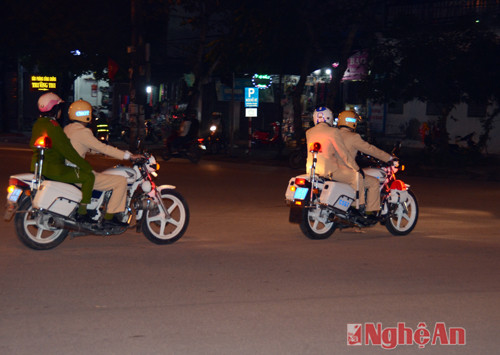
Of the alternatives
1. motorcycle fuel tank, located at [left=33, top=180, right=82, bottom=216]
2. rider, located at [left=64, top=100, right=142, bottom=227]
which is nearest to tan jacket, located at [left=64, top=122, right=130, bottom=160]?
rider, located at [left=64, top=100, right=142, bottom=227]

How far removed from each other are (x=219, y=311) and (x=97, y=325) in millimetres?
1049

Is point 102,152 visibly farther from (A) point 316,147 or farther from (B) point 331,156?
(B) point 331,156

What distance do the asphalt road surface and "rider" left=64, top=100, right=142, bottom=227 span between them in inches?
20.1

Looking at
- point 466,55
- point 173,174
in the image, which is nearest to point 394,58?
point 466,55

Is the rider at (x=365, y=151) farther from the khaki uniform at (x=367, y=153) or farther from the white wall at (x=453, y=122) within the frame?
the white wall at (x=453, y=122)

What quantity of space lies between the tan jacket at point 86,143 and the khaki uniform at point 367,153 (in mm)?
3007

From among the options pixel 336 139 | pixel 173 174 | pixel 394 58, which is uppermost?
pixel 394 58

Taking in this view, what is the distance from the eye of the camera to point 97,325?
6141 millimetres

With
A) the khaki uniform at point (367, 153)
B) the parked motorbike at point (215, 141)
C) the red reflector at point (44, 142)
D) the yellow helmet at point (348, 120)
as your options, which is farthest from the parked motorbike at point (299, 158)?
the red reflector at point (44, 142)

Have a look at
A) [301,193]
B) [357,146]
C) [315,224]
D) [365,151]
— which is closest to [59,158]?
[301,193]

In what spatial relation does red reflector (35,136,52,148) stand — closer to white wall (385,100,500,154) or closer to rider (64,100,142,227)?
rider (64,100,142,227)

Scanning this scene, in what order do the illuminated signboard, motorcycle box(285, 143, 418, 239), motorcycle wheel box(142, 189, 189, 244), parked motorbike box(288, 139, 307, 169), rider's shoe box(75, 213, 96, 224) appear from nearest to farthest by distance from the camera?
rider's shoe box(75, 213, 96, 224), motorcycle wheel box(142, 189, 189, 244), motorcycle box(285, 143, 418, 239), parked motorbike box(288, 139, 307, 169), the illuminated signboard

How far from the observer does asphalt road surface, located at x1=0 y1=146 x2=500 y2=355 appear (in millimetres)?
5812

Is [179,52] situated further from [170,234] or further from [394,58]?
[170,234]
